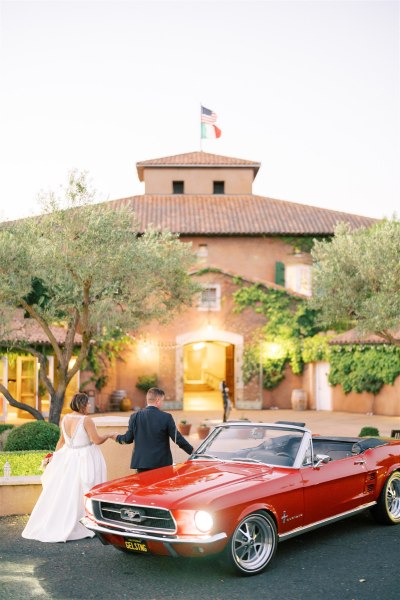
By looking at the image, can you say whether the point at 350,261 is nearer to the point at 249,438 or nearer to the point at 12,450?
the point at 12,450

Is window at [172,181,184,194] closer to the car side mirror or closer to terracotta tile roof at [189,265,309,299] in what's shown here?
terracotta tile roof at [189,265,309,299]

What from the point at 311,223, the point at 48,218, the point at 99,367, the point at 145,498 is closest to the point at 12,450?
the point at 48,218

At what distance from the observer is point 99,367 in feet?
90.0

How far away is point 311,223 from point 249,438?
2754 centimetres

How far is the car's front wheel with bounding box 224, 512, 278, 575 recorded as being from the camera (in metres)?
5.89

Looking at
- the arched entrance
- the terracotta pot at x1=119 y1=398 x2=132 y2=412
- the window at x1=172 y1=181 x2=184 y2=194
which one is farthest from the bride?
the window at x1=172 y1=181 x2=184 y2=194

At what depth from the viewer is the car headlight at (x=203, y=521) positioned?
557 cm

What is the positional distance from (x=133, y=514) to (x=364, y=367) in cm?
2104

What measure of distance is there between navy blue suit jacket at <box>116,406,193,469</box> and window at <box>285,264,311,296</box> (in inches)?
1014

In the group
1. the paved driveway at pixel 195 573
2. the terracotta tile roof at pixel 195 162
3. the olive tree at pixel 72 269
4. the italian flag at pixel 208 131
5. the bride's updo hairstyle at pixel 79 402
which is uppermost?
the italian flag at pixel 208 131

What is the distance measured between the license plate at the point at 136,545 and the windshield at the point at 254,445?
1.52m

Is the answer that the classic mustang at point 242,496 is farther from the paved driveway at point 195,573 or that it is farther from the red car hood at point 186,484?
the paved driveway at point 195,573

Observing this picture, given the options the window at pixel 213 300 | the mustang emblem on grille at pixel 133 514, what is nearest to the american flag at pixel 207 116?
the window at pixel 213 300

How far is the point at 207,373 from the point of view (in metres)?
44.2
